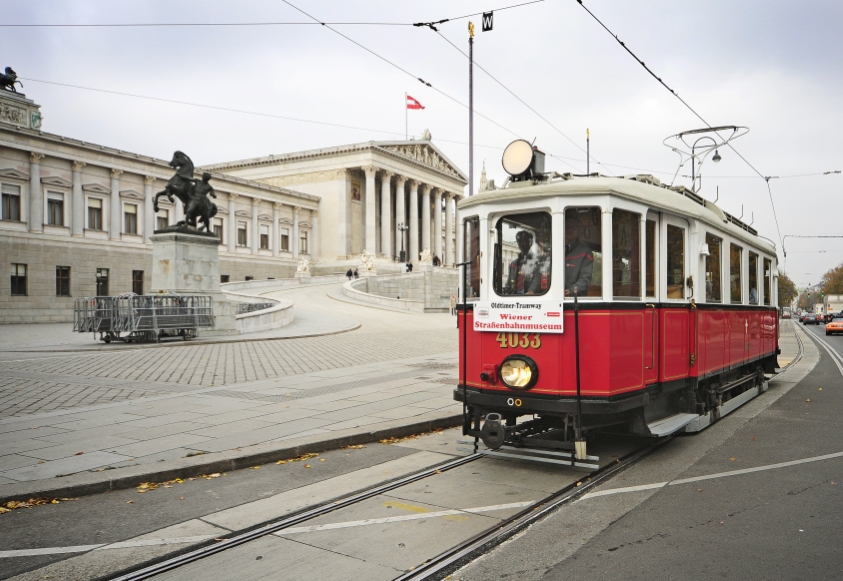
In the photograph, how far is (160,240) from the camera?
25656mm

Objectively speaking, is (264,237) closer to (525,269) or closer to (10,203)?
(10,203)

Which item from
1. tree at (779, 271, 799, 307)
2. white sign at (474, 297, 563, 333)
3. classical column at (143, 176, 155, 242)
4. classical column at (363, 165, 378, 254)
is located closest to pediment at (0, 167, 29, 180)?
classical column at (143, 176, 155, 242)

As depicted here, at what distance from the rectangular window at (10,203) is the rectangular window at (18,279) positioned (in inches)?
138

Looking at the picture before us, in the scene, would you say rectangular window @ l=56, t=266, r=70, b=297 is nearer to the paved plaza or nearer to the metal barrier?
the metal barrier

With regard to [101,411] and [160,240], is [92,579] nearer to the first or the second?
[101,411]

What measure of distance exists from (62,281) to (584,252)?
50.7m

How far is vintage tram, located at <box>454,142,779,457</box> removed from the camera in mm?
6684

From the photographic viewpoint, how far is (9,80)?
4894 centimetres

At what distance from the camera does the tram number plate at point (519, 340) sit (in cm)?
682

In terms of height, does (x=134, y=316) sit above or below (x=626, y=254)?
below

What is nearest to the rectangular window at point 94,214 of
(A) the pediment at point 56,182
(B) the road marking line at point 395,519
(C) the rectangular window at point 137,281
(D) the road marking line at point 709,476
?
(A) the pediment at point 56,182

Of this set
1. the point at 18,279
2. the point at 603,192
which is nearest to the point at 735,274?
the point at 603,192

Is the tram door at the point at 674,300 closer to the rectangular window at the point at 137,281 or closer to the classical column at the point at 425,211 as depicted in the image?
the rectangular window at the point at 137,281

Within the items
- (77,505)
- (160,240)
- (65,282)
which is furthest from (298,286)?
(77,505)
